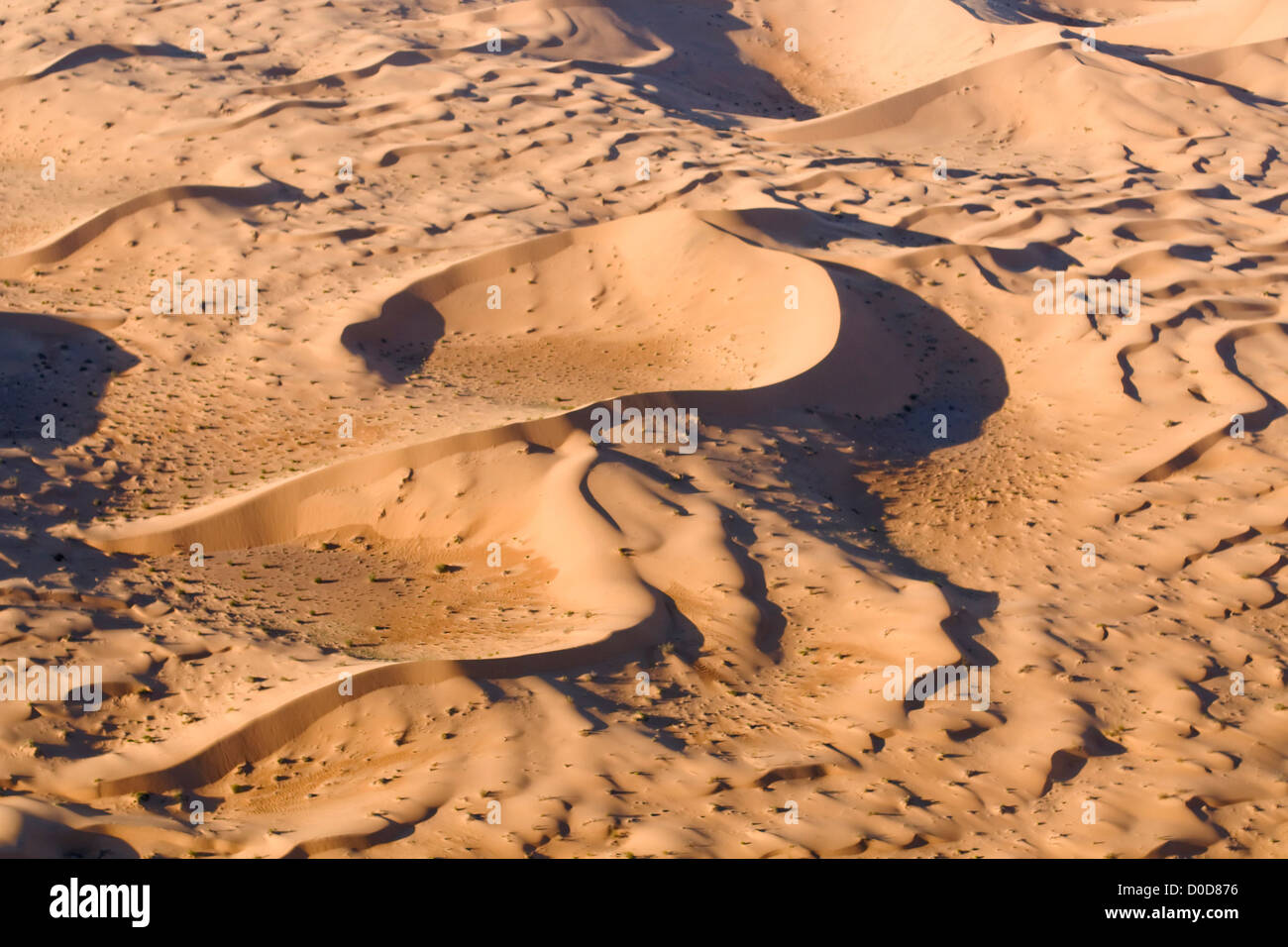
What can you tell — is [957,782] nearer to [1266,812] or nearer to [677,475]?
[1266,812]

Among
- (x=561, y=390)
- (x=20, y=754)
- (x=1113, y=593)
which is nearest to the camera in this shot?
(x=20, y=754)

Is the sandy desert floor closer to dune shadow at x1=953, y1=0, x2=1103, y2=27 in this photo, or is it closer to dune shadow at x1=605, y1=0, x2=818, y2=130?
dune shadow at x1=605, y1=0, x2=818, y2=130

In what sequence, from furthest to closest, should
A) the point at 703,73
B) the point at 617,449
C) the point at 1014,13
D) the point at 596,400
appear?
the point at 1014,13 → the point at 703,73 → the point at 596,400 → the point at 617,449

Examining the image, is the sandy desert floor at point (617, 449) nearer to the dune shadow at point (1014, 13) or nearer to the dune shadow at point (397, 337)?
the dune shadow at point (397, 337)

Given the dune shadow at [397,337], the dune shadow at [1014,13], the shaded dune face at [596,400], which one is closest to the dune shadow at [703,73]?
the dune shadow at [1014,13]

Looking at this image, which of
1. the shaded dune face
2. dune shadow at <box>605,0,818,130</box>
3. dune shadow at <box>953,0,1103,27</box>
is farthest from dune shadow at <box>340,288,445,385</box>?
dune shadow at <box>953,0,1103,27</box>

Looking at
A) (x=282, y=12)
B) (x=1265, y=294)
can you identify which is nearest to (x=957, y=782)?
(x=1265, y=294)

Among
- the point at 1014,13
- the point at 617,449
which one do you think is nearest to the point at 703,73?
the point at 1014,13

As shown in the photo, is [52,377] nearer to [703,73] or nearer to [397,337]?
[397,337]
